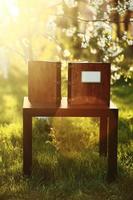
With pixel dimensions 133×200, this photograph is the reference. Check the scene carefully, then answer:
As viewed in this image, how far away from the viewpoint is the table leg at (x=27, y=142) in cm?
495

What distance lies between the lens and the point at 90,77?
5.02 metres

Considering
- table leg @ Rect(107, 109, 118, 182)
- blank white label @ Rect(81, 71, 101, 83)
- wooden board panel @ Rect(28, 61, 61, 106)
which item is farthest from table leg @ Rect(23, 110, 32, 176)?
table leg @ Rect(107, 109, 118, 182)

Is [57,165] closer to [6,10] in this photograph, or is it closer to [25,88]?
[6,10]

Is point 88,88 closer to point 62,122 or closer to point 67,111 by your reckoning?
point 67,111

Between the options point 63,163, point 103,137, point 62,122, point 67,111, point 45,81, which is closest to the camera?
point 67,111

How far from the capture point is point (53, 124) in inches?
283

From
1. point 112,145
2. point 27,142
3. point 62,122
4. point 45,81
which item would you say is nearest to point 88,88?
point 45,81

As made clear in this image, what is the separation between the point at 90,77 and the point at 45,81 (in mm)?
402

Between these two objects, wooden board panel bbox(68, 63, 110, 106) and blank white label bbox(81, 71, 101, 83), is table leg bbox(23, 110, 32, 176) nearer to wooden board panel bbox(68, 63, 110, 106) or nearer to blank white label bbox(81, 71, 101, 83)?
wooden board panel bbox(68, 63, 110, 106)

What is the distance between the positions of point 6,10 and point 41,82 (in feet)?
9.19

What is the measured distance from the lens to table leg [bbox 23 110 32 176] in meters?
4.95

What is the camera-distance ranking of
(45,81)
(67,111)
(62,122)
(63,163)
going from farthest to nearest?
(62,122)
(63,163)
(45,81)
(67,111)

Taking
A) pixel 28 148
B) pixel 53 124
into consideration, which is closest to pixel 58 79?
pixel 28 148

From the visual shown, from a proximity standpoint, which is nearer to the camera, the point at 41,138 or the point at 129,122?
the point at 41,138
